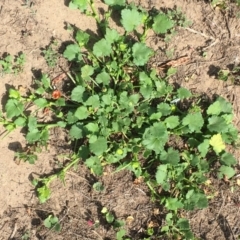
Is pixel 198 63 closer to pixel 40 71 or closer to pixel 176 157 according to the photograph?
pixel 176 157

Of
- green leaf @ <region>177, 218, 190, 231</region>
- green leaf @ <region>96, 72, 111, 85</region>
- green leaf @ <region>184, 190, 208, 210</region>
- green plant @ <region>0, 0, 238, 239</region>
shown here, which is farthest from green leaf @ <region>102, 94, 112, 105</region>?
green leaf @ <region>177, 218, 190, 231</region>

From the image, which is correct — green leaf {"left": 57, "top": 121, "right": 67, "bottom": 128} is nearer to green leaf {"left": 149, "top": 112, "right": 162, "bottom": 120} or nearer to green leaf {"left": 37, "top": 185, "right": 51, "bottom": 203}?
green leaf {"left": 37, "top": 185, "right": 51, "bottom": 203}

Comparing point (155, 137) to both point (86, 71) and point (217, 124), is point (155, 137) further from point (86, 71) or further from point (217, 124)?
point (86, 71)

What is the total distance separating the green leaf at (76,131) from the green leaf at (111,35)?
740 millimetres

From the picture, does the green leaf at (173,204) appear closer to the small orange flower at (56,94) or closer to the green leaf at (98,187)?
the green leaf at (98,187)

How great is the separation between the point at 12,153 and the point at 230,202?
1838 millimetres

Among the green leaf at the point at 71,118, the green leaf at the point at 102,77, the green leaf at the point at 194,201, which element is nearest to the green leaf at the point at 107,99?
the green leaf at the point at 102,77

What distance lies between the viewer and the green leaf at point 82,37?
3668 mm

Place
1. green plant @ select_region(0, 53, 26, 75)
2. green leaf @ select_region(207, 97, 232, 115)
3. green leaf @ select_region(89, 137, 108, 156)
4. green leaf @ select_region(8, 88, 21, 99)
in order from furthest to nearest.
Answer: green plant @ select_region(0, 53, 26, 75), green leaf @ select_region(8, 88, 21, 99), green leaf @ select_region(207, 97, 232, 115), green leaf @ select_region(89, 137, 108, 156)

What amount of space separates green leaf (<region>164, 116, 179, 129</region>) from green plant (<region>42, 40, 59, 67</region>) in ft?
3.55

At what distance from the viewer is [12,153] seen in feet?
12.3

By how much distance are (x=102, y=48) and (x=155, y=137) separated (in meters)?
0.84

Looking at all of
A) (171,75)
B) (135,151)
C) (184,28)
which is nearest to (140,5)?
(184,28)

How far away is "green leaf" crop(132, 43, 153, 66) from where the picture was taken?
3586 millimetres
